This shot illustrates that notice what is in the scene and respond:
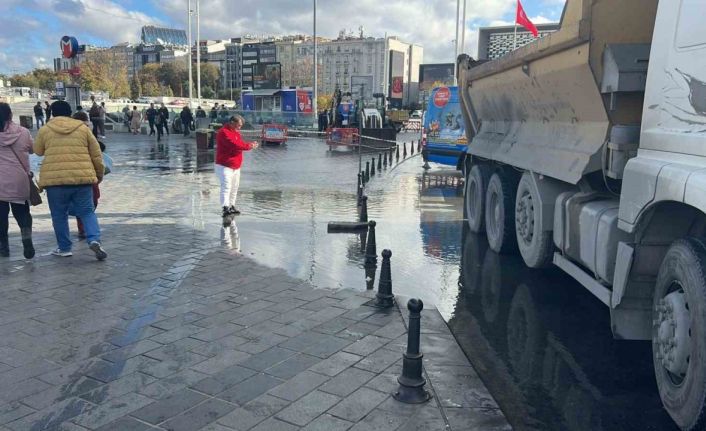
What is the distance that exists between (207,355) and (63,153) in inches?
146

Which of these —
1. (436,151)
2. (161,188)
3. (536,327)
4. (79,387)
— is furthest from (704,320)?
(436,151)

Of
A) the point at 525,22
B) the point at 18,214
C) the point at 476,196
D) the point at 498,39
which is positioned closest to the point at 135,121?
the point at 498,39

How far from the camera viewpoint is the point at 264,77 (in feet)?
230

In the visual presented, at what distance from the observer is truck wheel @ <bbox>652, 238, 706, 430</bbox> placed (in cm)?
315

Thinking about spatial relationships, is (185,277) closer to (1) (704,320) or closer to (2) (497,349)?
(2) (497,349)

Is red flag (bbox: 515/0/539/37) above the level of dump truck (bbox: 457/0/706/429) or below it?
above

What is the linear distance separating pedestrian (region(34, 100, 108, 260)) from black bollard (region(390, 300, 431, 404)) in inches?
189

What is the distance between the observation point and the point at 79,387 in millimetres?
3969

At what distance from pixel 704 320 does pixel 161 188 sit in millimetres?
12950

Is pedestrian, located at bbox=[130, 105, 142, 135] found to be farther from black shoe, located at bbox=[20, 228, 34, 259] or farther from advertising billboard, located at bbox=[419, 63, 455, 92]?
advertising billboard, located at bbox=[419, 63, 455, 92]

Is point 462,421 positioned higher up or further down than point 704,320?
further down

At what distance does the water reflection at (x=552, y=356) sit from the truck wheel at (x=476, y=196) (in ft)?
7.03

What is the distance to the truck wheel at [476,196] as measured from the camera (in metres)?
9.12

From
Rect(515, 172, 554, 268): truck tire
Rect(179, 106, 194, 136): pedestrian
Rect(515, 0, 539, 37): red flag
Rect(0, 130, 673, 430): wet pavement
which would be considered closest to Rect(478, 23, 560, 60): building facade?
Rect(515, 0, 539, 37): red flag
